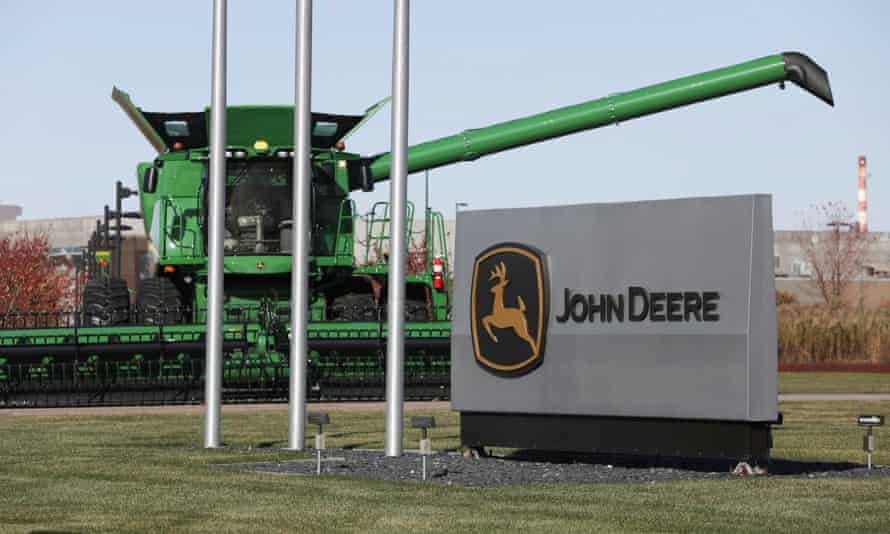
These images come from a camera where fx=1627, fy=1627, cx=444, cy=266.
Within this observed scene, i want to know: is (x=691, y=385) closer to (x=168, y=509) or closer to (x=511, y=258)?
(x=511, y=258)

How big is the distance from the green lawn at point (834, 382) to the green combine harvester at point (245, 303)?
1123cm

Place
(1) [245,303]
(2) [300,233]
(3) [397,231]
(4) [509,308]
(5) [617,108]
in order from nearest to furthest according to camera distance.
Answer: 1. (3) [397,231]
2. (4) [509,308]
3. (2) [300,233]
4. (1) [245,303]
5. (5) [617,108]

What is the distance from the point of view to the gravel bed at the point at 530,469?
14938mm

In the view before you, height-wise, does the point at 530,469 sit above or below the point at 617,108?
below

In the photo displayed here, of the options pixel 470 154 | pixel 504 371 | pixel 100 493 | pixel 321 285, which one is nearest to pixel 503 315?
pixel 504 371

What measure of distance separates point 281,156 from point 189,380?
157 inches

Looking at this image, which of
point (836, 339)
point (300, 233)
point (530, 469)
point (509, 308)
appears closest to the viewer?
point (530, 469)

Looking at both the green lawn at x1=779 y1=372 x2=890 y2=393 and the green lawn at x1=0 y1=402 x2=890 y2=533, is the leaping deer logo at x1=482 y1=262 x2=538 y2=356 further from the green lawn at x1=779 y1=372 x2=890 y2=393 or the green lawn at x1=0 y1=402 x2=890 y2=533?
the green lawn at x1=779 y1=372 x2=890 y2=393

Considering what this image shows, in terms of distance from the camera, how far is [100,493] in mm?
13250

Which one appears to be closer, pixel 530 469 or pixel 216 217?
pixel 530 469

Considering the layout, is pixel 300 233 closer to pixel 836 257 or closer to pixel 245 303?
pixel 245 303

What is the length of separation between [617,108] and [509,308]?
14402 millimetres

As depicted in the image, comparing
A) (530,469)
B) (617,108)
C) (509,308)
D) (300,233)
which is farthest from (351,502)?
(617,108)

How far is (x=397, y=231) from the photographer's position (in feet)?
53.9
